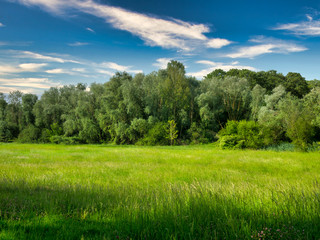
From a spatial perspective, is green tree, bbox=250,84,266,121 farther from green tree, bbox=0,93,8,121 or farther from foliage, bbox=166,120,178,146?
A: green tree, bbox=0,93,8,121

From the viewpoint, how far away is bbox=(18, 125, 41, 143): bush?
5156cm

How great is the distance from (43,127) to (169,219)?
62228 millimetres

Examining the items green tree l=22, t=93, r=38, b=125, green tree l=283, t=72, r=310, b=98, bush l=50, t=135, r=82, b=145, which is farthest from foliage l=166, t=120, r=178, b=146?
green tree l=283, t=72, r=310, b=98

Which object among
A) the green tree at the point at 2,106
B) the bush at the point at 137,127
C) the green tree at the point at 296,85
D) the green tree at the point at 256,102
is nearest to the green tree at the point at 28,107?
the green tree at the point at 2,106

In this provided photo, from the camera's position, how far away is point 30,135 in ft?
170

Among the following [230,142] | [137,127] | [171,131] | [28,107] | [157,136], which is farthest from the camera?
[28,107]

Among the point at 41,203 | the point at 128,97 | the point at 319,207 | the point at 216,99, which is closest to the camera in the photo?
the point at 319,207

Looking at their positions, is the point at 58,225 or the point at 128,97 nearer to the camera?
the point at 58,225

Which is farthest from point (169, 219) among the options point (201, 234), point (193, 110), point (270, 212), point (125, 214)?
point (193, 110)

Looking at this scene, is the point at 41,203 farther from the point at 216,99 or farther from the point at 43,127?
the point at 43,127

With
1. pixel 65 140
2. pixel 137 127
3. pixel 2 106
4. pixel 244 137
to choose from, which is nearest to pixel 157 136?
pixel 137 127

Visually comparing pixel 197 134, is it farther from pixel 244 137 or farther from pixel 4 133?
pixel 4 133

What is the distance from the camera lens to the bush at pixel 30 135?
5156 cm

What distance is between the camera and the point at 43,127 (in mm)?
55969
